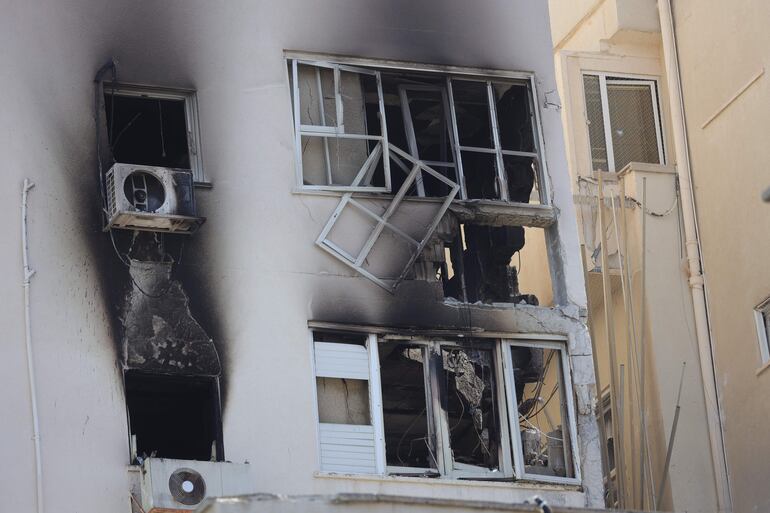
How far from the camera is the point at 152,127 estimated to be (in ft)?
68.0

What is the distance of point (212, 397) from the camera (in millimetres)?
19234

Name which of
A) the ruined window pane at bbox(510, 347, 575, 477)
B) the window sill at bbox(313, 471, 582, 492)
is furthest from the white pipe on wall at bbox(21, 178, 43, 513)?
the ruined window pane at bbox(510, 347, 575, 477)

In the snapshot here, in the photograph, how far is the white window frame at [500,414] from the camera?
64.1ft

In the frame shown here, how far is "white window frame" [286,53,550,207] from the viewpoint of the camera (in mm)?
20594

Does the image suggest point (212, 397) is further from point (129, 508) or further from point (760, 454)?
point (760, 454)

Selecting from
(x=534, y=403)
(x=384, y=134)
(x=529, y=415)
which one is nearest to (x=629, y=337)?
(x=529, y=415)

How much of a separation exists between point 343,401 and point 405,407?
1.08 metres

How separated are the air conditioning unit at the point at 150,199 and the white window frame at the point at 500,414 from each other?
1872 millimetres

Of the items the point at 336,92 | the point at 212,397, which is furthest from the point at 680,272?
the point at 212,397

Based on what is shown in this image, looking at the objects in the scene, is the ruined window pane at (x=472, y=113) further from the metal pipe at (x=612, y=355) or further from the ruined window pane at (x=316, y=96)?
the metal pipe at (x=612, y=355)

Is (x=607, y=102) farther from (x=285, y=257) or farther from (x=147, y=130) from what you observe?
(x=147, y=130)

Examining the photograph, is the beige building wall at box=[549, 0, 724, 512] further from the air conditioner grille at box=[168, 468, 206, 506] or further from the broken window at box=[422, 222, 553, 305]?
the air conditioner grille at box=[168, 468, 206, 506]

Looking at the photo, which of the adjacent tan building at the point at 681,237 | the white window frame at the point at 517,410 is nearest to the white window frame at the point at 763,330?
the adjacent tan building at the point at 681,237

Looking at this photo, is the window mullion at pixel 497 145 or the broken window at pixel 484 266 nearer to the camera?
the window mullion at pixel 497 145
